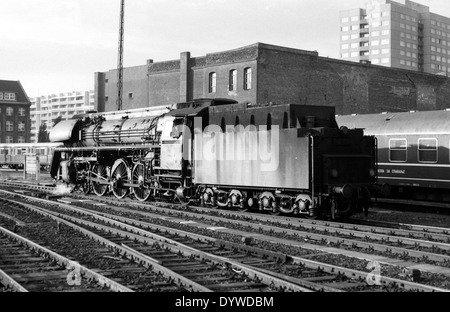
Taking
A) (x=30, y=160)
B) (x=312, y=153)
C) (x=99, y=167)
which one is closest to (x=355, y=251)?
(x=312, y=153)

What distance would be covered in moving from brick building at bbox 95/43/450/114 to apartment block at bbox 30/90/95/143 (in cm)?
10067

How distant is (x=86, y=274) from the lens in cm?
748

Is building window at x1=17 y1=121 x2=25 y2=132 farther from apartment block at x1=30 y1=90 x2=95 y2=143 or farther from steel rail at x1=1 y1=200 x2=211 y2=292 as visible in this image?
steel rail at x1=1 y1=200 x2=211 y2=292

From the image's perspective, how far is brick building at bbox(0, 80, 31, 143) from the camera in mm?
88000

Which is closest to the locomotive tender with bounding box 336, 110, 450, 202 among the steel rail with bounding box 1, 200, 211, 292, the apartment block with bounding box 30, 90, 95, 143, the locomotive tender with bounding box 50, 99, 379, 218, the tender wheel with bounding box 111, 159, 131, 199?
the locomotive tender with bounding box 50, 99, 379, 218

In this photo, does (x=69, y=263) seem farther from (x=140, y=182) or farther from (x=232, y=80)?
(x=232, y=80)

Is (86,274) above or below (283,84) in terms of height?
below

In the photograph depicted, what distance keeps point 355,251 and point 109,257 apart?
4.33m

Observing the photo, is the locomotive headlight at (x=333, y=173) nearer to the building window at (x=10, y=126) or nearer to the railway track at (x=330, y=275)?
the railway track at (x=330, y=275)

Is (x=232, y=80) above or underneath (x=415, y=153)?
above

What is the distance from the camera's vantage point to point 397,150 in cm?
1923

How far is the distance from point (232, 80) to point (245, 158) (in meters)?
25.4

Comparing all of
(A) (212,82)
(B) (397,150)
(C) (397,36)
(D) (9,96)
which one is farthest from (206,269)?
(C) (397,36)

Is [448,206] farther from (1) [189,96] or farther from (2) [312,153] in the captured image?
(1) [189,96]
